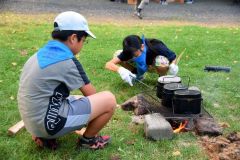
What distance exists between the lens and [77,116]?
3.80m

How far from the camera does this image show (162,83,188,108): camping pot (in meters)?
4.77

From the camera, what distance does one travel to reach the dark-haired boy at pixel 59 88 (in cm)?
367

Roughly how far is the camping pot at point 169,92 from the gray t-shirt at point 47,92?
1314mm

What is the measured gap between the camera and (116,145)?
4.24 m

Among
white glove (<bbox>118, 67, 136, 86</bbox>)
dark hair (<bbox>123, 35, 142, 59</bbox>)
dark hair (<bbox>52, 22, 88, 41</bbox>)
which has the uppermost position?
dark hair (<bbox>52, 22, 88, 41</bbox>)

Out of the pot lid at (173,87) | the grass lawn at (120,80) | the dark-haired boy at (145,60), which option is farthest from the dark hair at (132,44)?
the pot lid at (173,87)

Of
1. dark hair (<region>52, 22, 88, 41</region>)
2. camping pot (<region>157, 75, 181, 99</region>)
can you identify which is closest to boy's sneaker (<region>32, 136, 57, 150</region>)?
dark hair (<region>52, 22, 88, 41</region>)

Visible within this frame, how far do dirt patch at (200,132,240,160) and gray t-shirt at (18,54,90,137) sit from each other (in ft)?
4.59

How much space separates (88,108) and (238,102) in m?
2.46

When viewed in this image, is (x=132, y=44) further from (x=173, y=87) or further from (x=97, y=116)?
(x=97, y=116)

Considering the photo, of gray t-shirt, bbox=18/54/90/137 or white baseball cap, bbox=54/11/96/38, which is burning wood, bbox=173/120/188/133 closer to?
gray t-shirt, bbox=18/54/90/137

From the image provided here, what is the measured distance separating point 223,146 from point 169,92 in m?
0.87

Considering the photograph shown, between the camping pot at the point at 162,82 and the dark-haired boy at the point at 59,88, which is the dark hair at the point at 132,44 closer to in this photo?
the camping pot at the point at 162,82

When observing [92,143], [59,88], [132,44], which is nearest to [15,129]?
[92,143]
